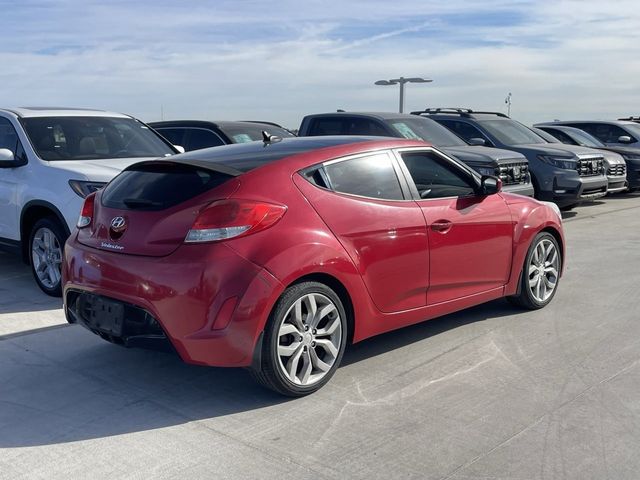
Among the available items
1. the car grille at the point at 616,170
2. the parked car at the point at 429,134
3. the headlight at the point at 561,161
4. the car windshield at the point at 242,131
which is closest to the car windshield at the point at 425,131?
the parked car at the point at 429,134

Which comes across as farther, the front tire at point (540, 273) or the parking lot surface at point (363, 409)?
the front tire at point (540, 273)

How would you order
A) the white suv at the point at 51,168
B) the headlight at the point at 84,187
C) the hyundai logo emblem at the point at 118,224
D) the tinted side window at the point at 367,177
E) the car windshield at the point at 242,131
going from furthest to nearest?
the car windshield at the point at 242,131
the white suv at the point at 51,168
the headlight at the point at 84,187
the tinted side window at the point at 367,177
the hyundai logo emblem at the point at 118,224

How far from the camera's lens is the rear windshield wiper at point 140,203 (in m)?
4.52

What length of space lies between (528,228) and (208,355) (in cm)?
313

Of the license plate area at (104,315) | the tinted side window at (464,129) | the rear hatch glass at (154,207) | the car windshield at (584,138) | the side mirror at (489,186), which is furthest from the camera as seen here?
the car windshield at (584,138)

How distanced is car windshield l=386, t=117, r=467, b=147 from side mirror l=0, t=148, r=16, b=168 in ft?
18.7

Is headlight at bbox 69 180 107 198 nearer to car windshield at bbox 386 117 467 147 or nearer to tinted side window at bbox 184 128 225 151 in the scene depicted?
tinted side window at bbox 184 128 225 151

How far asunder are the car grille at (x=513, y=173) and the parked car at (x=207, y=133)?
365 centimetres

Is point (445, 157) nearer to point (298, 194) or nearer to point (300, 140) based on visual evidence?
point (300, 140)

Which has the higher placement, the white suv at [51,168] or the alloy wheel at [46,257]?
the white suv at [51,168]

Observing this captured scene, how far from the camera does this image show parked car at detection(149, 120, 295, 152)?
11125mm

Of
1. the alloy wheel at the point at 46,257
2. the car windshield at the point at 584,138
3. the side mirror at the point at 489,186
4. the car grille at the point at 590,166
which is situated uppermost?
the side mirror at the point at 489,186

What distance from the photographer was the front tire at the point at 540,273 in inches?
246

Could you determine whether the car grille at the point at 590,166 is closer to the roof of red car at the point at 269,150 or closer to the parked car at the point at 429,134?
the parked car at the point at 429,134
